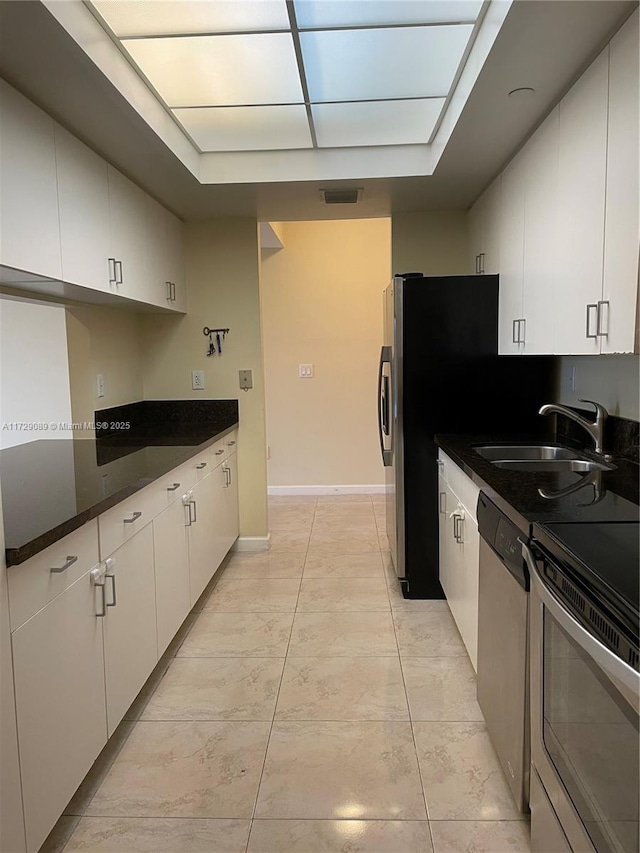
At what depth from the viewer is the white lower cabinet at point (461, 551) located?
2.21 metres

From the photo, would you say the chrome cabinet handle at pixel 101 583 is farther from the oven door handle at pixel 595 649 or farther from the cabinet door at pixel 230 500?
the cabinet door at pixel 230 500

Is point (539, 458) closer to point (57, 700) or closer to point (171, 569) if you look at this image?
point (171, 569)

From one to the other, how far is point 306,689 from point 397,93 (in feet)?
7.89

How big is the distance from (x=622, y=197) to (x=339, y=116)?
4.78ft

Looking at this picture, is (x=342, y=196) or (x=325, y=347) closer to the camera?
(x=342, y=196)

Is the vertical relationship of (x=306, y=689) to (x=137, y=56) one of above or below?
below

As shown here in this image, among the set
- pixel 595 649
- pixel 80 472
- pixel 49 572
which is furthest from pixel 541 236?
pixel 49 572

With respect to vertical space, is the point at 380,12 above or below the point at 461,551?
above

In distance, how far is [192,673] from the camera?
246 centimetres

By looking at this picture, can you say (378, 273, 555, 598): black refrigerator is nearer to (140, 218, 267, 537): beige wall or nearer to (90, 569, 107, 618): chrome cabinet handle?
(140, 218, 267, 537): beige wall

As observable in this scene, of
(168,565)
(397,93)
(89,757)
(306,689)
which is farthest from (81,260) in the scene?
(306,689)

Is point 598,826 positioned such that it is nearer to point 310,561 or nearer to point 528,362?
point 528,362

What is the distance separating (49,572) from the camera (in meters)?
1.47

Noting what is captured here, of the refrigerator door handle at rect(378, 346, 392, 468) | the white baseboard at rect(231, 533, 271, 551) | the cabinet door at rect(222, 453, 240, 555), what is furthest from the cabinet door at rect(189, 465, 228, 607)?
the refrigerator door handle at rect(378, 346, 392, 468)
